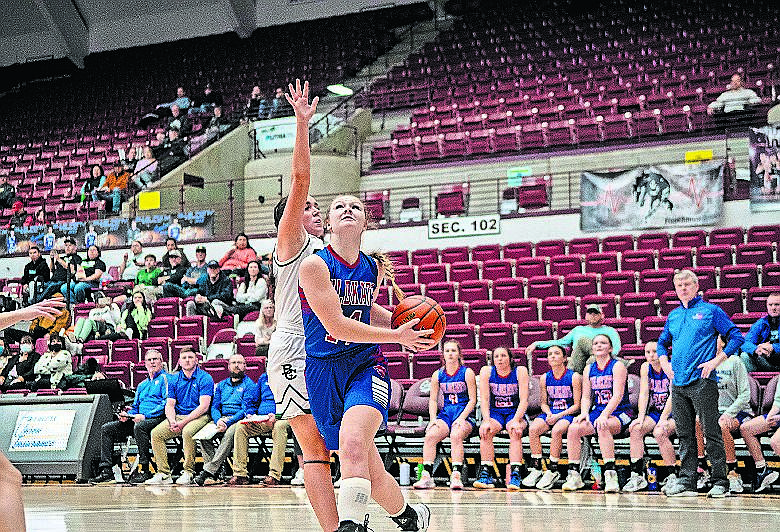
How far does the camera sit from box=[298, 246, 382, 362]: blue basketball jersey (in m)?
4.28

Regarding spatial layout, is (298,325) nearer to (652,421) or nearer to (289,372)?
(289,372)

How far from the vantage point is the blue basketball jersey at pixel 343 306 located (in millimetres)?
4277

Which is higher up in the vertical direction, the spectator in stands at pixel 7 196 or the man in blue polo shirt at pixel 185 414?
the spectator in stands at pixel 7 196

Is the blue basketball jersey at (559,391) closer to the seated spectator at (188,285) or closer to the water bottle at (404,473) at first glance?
the water bottle at (404,473)

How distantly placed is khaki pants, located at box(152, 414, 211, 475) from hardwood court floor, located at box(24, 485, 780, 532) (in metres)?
1.17

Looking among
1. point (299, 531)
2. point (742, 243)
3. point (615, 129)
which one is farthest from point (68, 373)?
point (615, 129)

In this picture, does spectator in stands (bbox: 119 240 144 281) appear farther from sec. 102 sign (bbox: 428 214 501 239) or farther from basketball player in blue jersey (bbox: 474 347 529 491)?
basketball player in blue jersey (bbox: 474 347 529 491)

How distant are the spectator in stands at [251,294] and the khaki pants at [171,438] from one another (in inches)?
114

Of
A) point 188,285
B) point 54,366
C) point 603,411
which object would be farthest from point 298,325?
point 188,285

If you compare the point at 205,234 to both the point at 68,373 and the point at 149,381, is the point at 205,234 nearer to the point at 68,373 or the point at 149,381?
the point at 68,373

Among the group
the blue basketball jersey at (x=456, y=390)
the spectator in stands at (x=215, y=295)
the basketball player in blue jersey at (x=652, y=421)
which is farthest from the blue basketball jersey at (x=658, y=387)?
the spectator in stands at (x=215, y=295)

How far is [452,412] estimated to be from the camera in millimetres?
10039

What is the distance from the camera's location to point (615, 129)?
17969mm

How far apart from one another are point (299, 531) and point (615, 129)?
13596 mm
